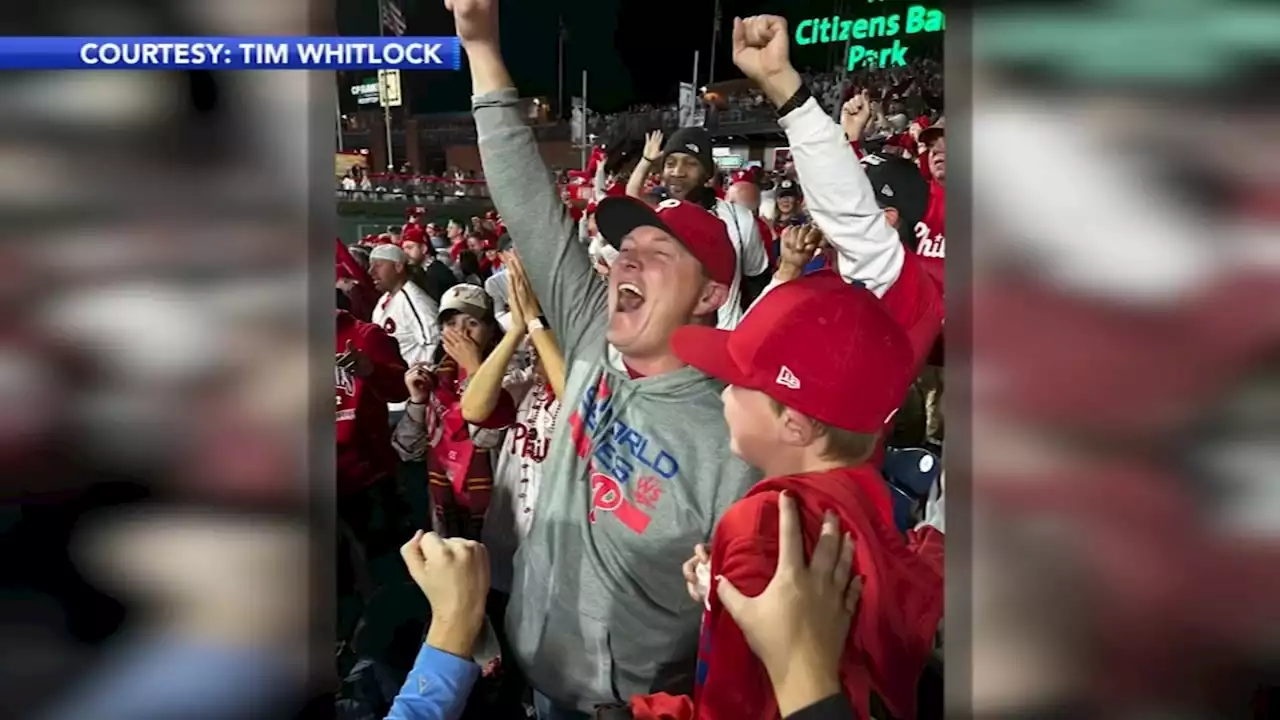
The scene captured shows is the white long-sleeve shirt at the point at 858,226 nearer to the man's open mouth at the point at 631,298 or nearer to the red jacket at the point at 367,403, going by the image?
the man's open mouth at the point at 631,298

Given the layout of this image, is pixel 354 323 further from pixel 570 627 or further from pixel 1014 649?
pixel 1014 649

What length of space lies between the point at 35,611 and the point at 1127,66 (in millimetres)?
1403

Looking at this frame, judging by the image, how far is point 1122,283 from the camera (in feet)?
3.77

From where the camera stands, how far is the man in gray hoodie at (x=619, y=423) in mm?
1277

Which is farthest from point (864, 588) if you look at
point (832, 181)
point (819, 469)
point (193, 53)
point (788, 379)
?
point (193, 53)

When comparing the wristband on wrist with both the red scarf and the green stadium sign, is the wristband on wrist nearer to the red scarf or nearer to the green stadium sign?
the green stadium sign

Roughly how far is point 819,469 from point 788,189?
0.34 metres

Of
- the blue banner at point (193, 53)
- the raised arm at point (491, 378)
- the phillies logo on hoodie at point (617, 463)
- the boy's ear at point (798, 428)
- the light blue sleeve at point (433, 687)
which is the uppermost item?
the blue banner at point (193, 53)

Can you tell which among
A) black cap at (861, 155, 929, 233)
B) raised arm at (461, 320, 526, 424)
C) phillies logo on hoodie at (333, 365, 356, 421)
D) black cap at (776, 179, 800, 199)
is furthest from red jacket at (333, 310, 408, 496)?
black cap at (861, 155, 929, 233)

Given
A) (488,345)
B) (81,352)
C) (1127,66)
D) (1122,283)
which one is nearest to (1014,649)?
(1122,283)

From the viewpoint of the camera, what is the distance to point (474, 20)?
1.24m

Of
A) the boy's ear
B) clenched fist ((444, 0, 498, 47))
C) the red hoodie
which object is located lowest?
the red hoodie

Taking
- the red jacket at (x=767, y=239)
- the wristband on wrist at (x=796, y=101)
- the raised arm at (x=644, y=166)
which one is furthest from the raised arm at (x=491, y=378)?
the wristband on wrist at (x=796, y=101)

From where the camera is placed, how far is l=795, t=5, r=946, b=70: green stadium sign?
3.98 ft
